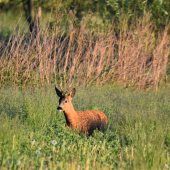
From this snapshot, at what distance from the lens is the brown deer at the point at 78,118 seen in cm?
527

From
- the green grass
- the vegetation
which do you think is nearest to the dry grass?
the vegetation

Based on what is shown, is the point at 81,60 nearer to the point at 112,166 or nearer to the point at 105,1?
the point at 105,1

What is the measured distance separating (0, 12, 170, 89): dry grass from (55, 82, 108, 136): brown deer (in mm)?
3333

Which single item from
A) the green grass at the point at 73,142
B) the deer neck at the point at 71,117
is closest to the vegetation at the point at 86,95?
the green grass at the point at 73,142

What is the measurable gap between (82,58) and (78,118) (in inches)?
187

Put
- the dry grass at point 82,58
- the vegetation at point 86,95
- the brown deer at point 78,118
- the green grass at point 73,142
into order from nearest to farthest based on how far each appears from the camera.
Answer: the green grass at point 73,142, the vegetation at point 86,95, the brown deer at point 78,118, the dry grass at point 82,58

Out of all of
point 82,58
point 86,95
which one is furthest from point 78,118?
point 82,58

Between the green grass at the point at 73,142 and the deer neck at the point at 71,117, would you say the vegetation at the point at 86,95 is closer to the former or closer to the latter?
the green grass at the point at 73,142

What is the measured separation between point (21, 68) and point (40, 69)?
56 centimetres

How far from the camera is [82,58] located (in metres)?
10.0

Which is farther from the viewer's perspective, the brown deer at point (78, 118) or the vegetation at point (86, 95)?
the brown deer at point (78, 118)

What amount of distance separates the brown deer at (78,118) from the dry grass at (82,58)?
3.33m

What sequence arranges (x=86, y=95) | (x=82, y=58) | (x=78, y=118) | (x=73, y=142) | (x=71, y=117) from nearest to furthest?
(x=73, y=142) < (x=71, y=117) < (x=78, y=118) < (x=86, y=95) < (x=82, y=58)

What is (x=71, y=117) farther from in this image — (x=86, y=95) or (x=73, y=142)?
(x=86, y=95)
